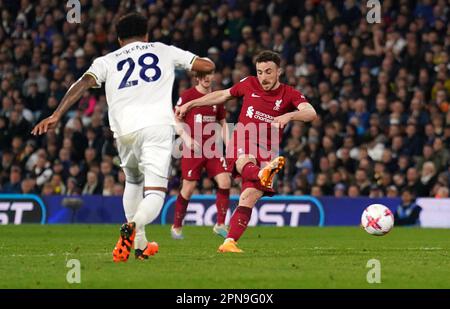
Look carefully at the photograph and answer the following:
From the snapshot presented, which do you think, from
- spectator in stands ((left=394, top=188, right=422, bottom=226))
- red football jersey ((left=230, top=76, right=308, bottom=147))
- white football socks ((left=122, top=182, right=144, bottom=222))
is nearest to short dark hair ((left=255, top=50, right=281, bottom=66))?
red football jersey ((left=230, top=76, right=308, bottom=147))

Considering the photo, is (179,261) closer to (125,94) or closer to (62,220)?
(125,94)

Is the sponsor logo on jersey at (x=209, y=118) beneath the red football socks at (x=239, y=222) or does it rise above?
above

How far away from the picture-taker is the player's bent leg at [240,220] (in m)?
12.0

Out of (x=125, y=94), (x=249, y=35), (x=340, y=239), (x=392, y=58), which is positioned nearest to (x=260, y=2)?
(x=249, y=35)

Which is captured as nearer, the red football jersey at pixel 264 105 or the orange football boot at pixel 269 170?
the orange football boot at pixel 269 170

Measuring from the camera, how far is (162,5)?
26.0 m

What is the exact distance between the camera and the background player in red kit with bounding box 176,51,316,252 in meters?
12.0

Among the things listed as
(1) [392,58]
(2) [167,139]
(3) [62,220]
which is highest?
(1) [392,58]

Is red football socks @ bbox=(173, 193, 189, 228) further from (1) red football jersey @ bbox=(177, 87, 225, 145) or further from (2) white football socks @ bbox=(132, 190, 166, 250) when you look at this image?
(2) white football socks @ bbox=(132, 190, 166, 250)

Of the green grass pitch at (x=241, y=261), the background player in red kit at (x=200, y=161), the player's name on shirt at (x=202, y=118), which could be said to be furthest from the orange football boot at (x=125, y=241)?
the player's name on shirt at (x=202, y=118)

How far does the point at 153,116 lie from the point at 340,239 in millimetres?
5498

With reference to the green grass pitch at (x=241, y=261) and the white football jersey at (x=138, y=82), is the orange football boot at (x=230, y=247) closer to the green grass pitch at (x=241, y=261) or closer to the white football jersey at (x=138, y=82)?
the green grass pitch at (x=241, y=261)

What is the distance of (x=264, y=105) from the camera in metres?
12.5

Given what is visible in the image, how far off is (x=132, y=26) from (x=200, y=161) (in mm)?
5678
